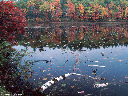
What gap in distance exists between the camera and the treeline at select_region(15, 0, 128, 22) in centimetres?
7844

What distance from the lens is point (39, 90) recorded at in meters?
7.83

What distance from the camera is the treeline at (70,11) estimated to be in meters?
78.4

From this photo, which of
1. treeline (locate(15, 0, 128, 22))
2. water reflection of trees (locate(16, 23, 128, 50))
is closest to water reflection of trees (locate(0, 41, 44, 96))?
water reflection of trees (locate(16, 23, 128, 50))

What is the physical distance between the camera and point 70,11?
8212cm

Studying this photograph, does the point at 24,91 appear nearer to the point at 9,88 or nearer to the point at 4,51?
the point at 9,88

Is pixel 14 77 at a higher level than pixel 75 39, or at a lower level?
lower

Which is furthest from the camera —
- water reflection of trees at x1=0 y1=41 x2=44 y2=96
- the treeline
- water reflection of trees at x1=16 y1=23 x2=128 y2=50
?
the treeline

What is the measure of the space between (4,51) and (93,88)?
5.30 meters

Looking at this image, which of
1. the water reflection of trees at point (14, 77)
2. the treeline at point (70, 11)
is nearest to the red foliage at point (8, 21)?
the water reflection of trees at point (14, 77)

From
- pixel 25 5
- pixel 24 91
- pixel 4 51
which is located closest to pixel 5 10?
pixel 4 51

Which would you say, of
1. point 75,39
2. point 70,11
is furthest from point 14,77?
point 70,11

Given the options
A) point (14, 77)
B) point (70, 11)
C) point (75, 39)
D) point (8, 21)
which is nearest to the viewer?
point (14, 77)

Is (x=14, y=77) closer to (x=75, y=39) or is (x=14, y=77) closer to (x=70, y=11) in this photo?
(x=75, y=39)

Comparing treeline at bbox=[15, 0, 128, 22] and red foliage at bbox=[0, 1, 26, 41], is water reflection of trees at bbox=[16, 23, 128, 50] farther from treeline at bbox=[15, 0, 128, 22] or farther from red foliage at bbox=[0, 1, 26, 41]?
treeline at bbox=[15, 0, 128, 22]
